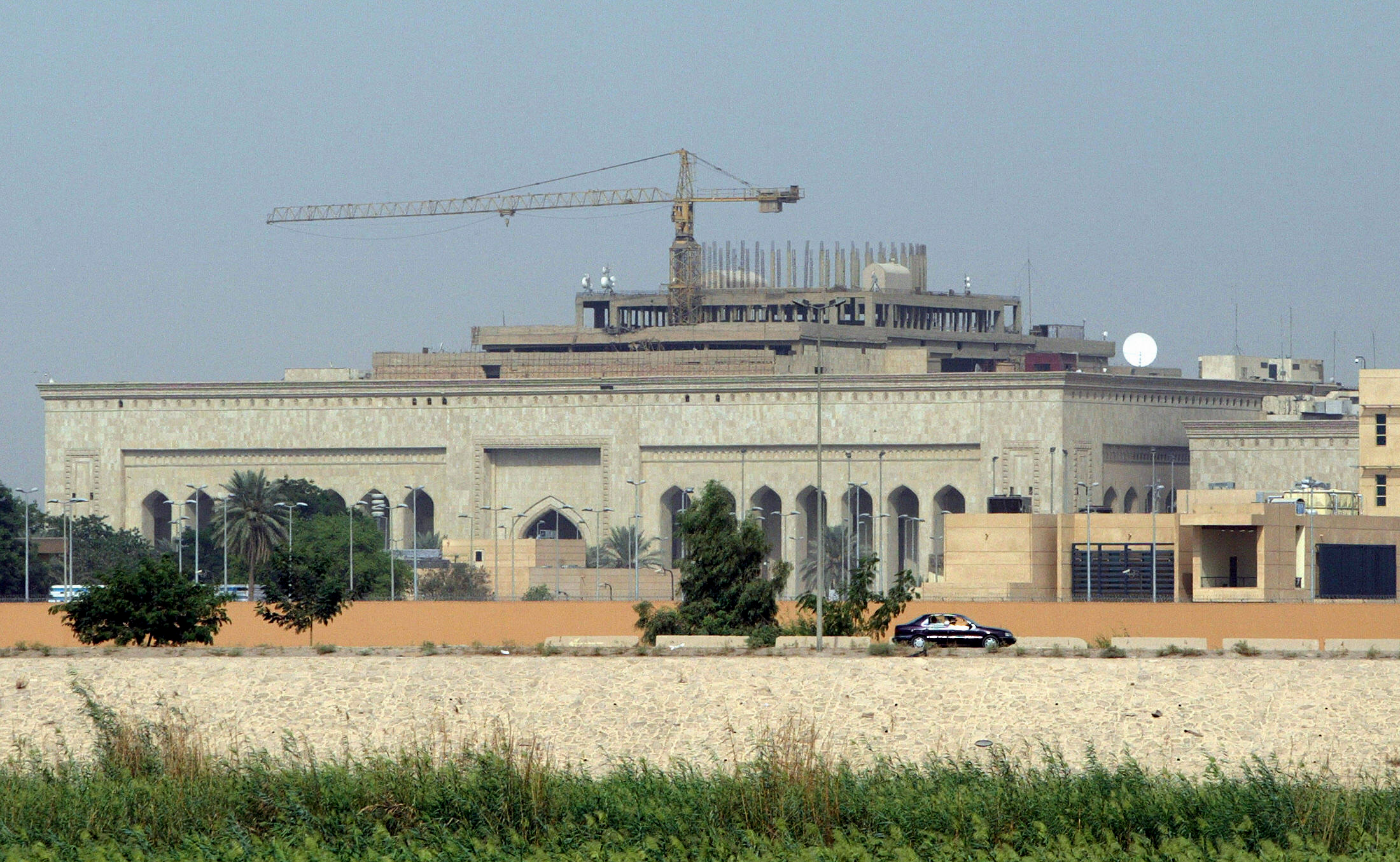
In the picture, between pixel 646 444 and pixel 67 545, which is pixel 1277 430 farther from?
pixel 67 545

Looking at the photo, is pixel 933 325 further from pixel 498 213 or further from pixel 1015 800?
pixel 1015 800

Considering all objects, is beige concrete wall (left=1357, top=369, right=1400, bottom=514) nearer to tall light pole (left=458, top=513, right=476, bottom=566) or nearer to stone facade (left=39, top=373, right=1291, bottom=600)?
stone facade (left=39, top=373, right=1291, bottom=600)

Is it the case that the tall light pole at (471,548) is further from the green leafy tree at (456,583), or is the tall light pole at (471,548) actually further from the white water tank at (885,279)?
the white water tank at (885,279)

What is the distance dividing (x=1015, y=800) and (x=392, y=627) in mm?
32406

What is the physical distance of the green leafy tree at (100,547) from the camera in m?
96.8

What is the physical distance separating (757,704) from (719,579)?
Answer: 63.1ft

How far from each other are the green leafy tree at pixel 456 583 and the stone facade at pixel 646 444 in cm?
867

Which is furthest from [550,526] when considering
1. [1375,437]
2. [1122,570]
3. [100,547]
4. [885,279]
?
[1375,437]

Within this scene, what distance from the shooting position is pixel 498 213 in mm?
152000

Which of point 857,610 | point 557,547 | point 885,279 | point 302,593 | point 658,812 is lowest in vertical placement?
point 658,812

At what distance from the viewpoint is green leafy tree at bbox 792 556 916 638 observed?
161 ft

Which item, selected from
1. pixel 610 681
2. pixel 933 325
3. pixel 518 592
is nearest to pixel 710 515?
pixel 610 681

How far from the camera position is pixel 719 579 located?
53.8m

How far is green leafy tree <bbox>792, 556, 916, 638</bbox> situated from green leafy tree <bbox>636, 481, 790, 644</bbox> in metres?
1.66
